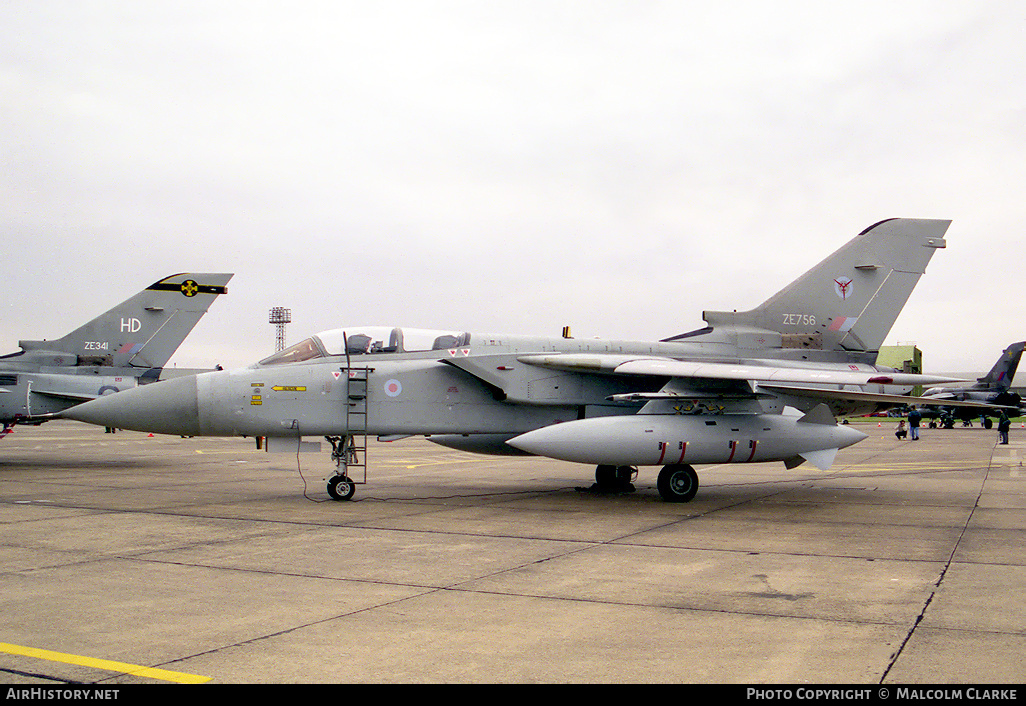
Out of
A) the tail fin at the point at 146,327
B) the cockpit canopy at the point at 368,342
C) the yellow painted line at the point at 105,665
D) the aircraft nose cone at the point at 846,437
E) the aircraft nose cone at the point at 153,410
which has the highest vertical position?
the tail fin at the point at 146,327

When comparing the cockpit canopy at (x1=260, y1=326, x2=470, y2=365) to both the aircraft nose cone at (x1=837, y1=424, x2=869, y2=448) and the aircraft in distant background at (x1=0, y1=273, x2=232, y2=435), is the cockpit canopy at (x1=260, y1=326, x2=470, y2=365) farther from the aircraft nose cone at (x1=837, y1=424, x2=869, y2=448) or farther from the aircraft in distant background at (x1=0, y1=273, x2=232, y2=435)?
the aircraft in distant background at (x1=0, y1=273, x2=232, y2=435)

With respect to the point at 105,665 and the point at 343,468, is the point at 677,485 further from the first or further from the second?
the point at 105,665

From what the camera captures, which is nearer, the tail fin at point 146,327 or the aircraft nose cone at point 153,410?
the aircraft nose cone at point 153,410

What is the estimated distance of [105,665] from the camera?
427cm

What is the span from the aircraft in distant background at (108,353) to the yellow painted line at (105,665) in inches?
652

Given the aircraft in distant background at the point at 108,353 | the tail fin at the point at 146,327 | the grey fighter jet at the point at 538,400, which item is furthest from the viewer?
the tail fin at the point at 146,327

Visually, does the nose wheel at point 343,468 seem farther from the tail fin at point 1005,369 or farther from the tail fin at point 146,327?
the tail fin at point 1005,369

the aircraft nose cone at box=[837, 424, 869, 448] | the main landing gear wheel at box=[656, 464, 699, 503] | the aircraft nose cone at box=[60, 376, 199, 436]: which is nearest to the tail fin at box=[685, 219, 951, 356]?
the aircraft nose cone at box=[837, 424, 869, 448]

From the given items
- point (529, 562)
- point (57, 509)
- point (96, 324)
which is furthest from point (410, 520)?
point (96, 324)

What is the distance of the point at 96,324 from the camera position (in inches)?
837

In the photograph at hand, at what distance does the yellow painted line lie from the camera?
4.07 m

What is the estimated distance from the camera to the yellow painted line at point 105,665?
407 cm

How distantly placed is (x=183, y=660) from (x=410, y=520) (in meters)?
5.66

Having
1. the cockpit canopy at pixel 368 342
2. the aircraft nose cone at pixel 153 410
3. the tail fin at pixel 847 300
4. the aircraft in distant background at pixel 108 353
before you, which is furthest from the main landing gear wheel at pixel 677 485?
the aircraft in distant background at pixel 108 353
